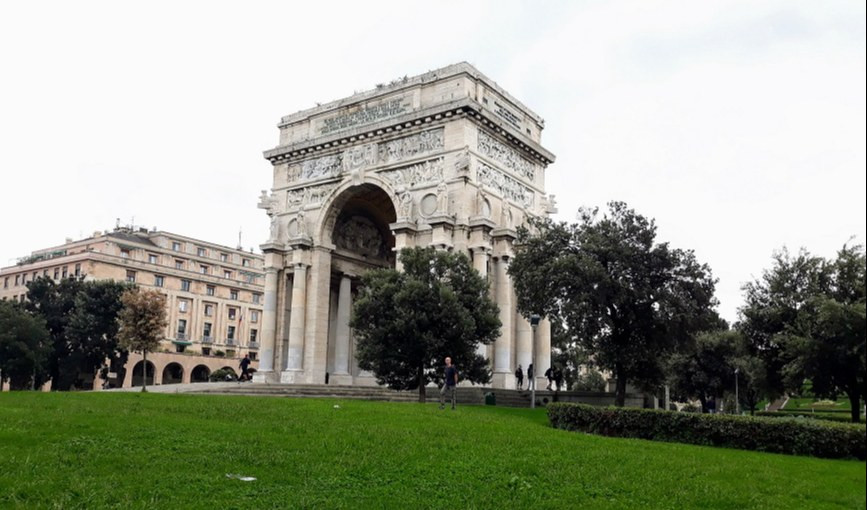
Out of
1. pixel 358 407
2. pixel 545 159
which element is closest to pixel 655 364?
pixel 358 407

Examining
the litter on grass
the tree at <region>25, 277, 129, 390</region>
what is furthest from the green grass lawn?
the tree at <region>25, 277, 129, 390</region>

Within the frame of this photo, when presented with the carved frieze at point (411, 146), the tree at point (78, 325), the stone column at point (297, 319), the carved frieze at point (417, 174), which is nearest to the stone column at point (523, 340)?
the carved frieze at point (417, 174)

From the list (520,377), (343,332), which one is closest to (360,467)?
(520,377)

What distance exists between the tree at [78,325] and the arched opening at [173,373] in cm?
1265

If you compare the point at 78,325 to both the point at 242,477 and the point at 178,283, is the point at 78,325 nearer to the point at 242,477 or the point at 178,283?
the point at 178,283

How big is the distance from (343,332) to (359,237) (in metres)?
7.15

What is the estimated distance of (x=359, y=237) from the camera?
5225cm

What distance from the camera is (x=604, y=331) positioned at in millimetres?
30375

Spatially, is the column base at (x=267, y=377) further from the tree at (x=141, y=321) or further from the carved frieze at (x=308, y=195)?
the tree at (x=141, y=321)

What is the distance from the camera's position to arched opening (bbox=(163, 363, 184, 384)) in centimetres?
7750

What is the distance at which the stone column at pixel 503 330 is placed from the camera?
40.6 metres

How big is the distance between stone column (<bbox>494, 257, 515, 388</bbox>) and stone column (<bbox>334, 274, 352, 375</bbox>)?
1153 centimetres

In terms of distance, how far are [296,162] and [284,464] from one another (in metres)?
38.4

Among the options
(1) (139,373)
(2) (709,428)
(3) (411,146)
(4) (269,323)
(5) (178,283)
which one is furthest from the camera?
(5) (178,283)
